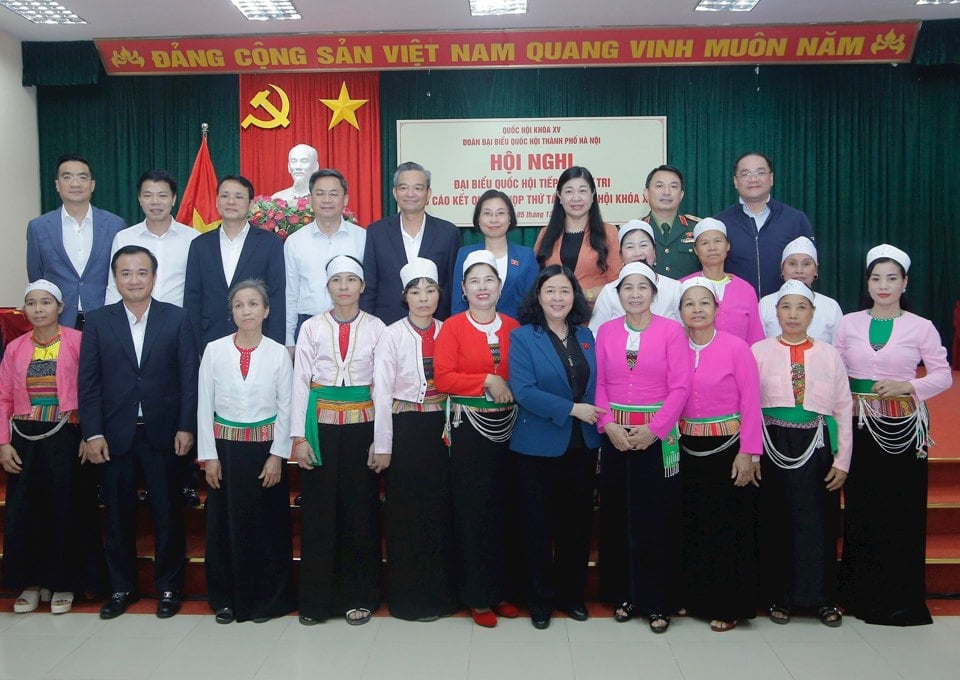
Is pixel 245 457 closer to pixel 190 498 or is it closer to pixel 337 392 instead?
pixel 337 392

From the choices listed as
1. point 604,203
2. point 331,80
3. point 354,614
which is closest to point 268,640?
point 354,614

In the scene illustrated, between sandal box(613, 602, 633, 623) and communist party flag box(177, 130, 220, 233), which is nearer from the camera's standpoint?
sandal box(613, 602, 633, 623)

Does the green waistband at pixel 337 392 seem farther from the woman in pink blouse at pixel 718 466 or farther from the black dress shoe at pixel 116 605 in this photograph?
the woman in pink blouse at pixel 718 466

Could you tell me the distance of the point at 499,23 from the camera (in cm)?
670

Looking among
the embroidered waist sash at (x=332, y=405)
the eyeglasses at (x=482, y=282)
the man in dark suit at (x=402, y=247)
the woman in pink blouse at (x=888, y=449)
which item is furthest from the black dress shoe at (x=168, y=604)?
the woman in pink blouse at (x=888, y=449)

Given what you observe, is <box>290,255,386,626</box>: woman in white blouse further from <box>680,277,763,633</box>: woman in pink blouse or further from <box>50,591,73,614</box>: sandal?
<box>680,277,763,633</box>: woman in pink blouse

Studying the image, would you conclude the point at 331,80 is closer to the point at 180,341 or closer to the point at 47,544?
the point at 180,341

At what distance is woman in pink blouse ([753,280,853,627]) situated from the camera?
315 cm

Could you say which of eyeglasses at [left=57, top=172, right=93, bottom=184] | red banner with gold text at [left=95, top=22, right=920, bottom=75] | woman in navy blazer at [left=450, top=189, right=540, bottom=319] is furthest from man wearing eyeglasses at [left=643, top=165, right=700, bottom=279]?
red banner with gold text at [left=95, top=22, right=920, bottom=75]

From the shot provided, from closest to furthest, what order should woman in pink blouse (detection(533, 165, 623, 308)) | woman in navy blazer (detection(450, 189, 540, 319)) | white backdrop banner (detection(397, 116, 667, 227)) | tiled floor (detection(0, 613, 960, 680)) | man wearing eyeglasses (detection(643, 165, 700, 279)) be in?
tiled floor (detection(0, 613, 960, 680)) < woman in navy blazer (detection(450, 189, 540, 319)) < woman in pink blouse (detection(533, 165, 623, 308)) < man wearing eyeglasses (detection(643, 165, 700, 279)) < white backdrop banner (detection(397, 116, 667, 227))

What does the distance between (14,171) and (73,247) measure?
4058 millimetres

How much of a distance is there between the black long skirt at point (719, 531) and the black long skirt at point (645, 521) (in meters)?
0.07

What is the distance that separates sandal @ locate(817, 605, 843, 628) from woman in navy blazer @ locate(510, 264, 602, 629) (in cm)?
96

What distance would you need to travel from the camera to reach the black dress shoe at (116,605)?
132 inches
